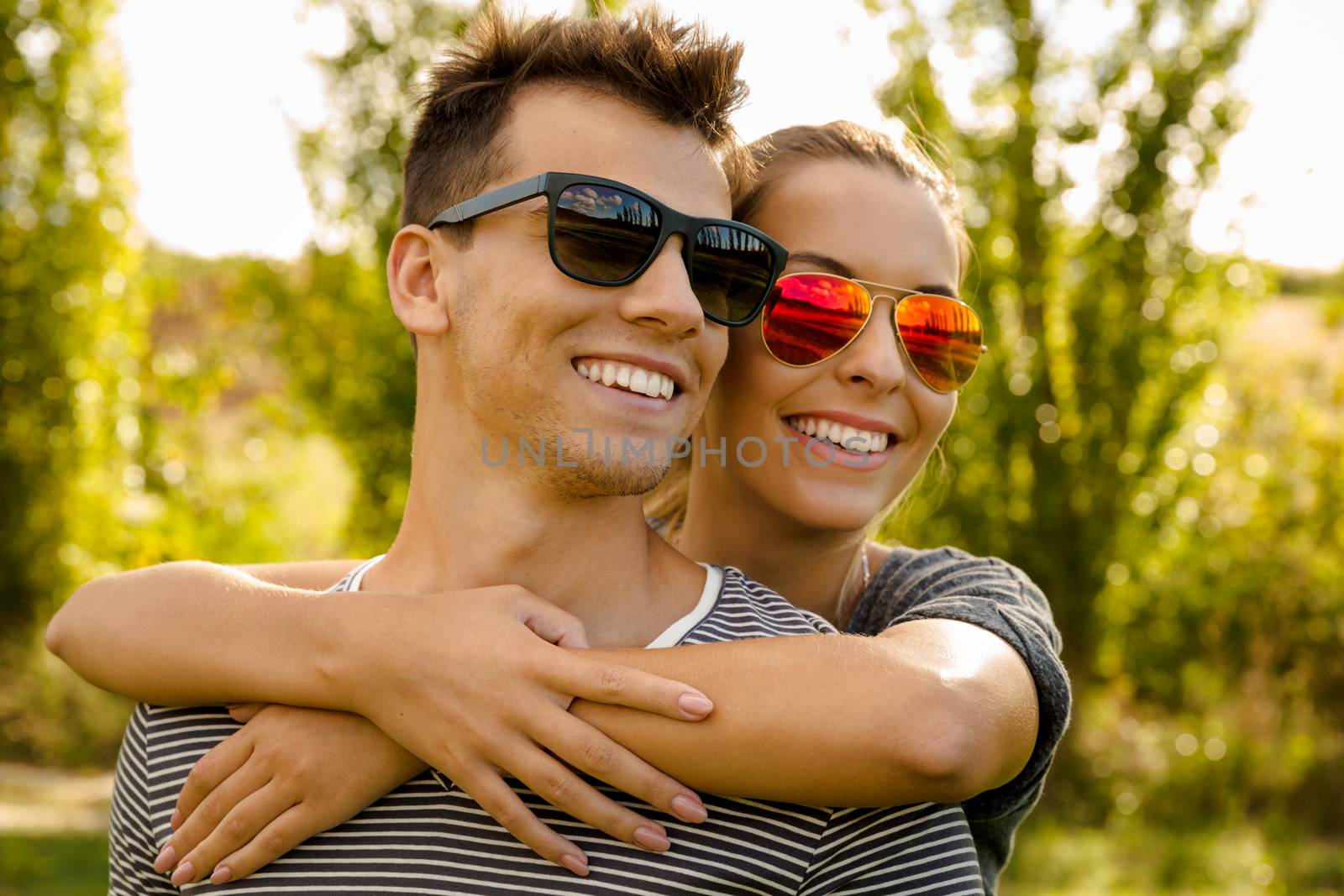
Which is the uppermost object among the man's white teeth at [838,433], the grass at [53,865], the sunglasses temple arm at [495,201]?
the sunglasses temple arm at [495,201]

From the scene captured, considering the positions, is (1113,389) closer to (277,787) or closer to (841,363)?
(841,363)

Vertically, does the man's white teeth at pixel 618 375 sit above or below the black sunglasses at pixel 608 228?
below

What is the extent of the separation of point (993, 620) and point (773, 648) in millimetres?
566

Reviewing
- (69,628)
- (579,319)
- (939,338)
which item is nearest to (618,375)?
(579,319)

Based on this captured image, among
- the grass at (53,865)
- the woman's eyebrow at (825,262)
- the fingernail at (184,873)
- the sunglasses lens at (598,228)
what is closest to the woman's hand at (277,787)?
the fingernail at (184,873)

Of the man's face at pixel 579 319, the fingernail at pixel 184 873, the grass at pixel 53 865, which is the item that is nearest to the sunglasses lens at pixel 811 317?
the man's face at pixel 579 319

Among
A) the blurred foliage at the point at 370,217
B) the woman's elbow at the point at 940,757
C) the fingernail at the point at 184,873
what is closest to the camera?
the woman's elbow at the point at 940,757

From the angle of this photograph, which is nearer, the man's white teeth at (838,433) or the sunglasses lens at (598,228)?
the sunglasses lens at (598,228)

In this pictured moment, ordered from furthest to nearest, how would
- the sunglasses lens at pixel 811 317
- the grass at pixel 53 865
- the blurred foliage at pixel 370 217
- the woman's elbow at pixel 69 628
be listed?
the blurred foliage at pixel 370 217
the grass at pixel 53 865
the sunglasses lens at pixel 811 317
the woman's elbow at pixel 69 628

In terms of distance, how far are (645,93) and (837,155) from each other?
0.77 m

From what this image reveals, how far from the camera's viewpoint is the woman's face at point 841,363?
2.62m

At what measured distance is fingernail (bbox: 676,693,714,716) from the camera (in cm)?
174

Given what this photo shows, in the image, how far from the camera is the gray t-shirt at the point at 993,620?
2.14m

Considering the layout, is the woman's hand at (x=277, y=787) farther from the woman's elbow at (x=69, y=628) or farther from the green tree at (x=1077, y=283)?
the green tree at (x=1077, y=283)
